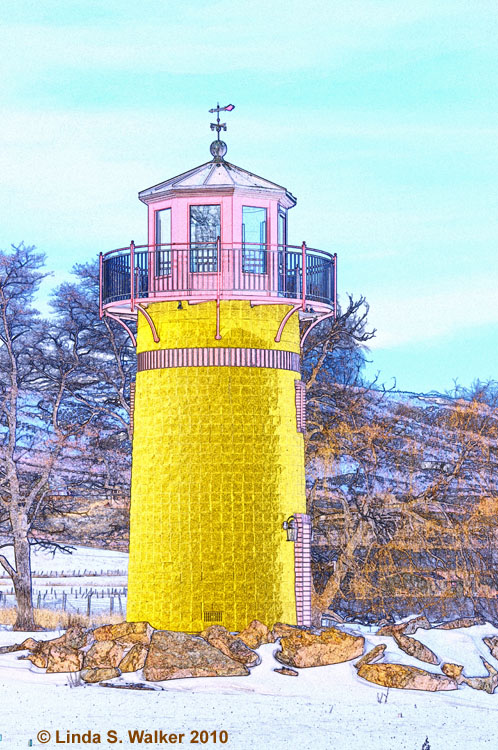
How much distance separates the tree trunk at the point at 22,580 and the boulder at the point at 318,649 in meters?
13.2

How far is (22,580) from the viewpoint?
4091 centimetres

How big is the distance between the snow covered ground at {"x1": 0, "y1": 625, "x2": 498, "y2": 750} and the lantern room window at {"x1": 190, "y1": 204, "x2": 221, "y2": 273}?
24.7ft

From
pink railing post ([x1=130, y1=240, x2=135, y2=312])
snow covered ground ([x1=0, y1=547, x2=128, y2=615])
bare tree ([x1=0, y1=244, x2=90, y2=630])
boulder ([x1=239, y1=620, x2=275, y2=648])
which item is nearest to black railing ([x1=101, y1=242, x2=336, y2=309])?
pink railing post ([x1=130, y1=240, x2=135, y2=312])

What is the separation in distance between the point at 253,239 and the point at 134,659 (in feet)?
29.0

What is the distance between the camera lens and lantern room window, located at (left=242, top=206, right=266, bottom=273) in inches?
1209

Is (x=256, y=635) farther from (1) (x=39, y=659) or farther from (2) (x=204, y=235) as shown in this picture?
(2) (x=204, y=235)

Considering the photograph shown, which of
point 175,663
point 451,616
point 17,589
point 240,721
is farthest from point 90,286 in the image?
point 240,721

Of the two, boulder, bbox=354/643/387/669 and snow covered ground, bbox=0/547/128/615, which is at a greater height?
snow covered ground, bbox=0/547/128/615

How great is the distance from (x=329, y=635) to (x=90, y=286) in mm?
18766

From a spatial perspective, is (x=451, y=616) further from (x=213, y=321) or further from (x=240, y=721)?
(x=240, y=721)

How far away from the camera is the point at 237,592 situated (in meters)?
30.2

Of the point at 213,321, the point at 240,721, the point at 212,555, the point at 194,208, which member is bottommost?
the point at 240,721

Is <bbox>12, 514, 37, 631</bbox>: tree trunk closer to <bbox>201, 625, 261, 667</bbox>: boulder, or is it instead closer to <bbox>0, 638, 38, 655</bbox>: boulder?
<bbox>0, 638, 38, 655</bbox>: boulder

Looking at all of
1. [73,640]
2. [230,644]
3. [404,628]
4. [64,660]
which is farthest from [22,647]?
[404,628]
